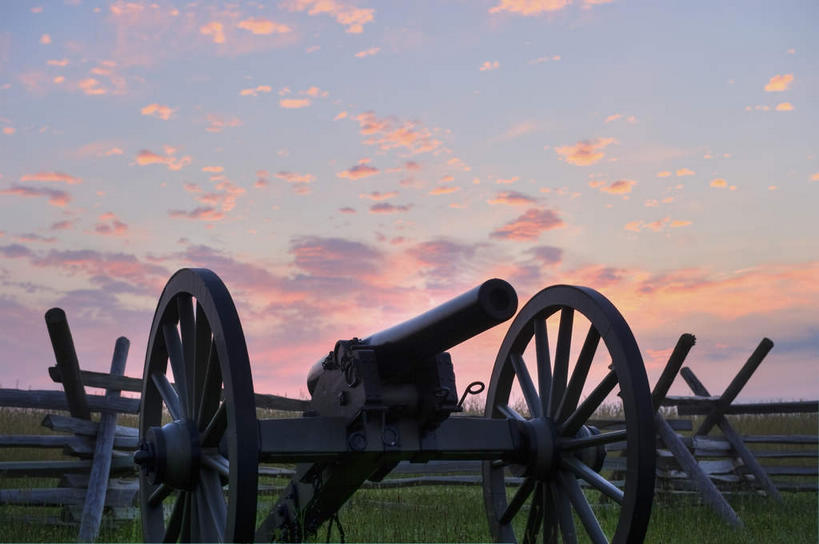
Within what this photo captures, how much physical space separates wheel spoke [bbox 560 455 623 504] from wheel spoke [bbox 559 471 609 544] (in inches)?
2.4

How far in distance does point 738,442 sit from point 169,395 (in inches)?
341

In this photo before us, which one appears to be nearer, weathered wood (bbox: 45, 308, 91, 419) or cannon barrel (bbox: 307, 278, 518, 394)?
cannon barrel (bbox: 307, 278, 518, 394)

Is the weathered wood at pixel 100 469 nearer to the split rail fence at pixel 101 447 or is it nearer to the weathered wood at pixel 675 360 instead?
the split rail fence at pixel 101 447

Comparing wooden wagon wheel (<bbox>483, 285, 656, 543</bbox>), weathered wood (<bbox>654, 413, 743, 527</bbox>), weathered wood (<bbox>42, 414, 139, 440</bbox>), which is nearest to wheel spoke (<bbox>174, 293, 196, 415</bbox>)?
wooden wagon wheel (<bbox>483, 285, 656, 543</bbox>)

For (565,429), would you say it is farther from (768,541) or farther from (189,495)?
(768,541)

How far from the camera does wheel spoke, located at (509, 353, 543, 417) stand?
5.90m

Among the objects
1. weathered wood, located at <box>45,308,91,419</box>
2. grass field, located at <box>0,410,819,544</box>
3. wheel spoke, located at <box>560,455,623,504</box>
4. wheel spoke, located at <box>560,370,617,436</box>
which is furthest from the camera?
weathered wood, located at <box>45,308,91,419</box>

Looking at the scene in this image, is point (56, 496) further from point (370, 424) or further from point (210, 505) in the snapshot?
point (370, 424)

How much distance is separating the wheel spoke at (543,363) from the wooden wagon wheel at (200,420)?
1.97 meters

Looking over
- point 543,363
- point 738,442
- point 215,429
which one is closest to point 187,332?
point 215,429

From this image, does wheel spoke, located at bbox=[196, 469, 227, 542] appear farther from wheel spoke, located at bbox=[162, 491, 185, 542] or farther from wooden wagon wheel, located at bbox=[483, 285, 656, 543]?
wooden wagon wheel, located at bbox=[483, 285, 656, 543]

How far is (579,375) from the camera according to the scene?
5547 mm

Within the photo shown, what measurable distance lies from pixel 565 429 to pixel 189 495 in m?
2.20

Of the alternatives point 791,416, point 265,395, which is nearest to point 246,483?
point 265,395
